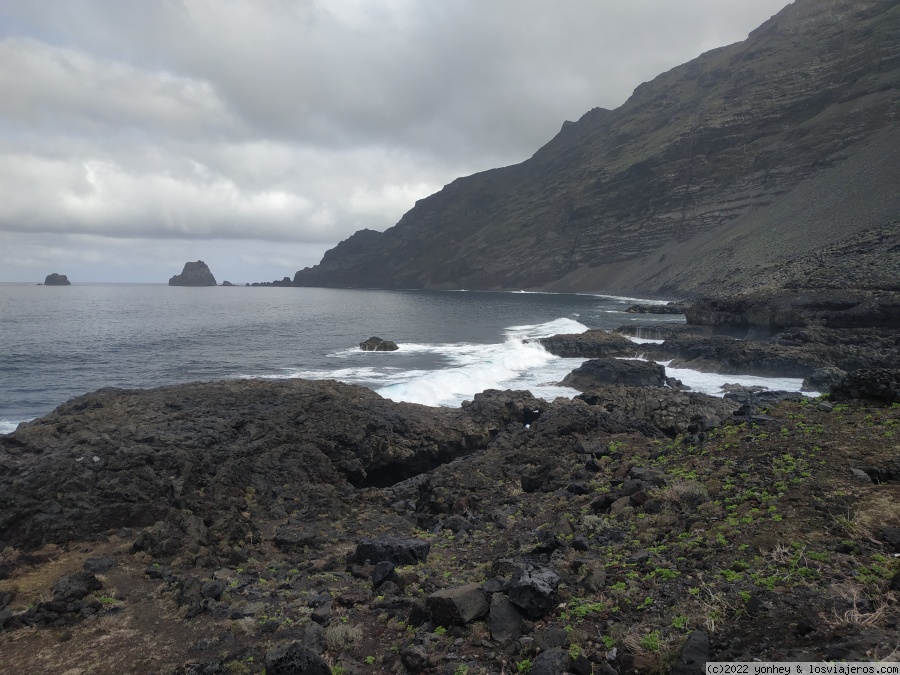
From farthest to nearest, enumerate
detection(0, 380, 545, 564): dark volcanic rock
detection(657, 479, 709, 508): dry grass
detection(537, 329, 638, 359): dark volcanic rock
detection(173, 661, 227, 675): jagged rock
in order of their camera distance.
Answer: detection(537, 329, 638, 359): dark volcanic rock → detection(0, 380, 545, 564): dark volcanic rock → detection(657, 479, 709, 508): dry grass → detection(173, 661, 227, 675): jagged rock

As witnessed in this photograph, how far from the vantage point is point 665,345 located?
4131 cm

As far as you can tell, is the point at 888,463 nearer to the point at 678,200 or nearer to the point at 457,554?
the point at 457,554

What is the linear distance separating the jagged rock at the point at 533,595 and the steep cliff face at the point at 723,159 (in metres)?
88.1

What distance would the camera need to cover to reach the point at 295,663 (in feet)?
19.6

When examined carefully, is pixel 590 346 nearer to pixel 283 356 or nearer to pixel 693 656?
pixel 283 356

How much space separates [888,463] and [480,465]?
8.82 meters

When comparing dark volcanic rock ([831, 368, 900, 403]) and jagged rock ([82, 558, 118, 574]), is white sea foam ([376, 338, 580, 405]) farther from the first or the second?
jagged rock ([82, 558, 118, 574])

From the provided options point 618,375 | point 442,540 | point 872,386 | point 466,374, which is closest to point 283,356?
point 466,374

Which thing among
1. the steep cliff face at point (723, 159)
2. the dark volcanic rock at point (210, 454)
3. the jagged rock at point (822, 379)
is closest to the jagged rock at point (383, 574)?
the dark volcanic rock at point (210, 454)

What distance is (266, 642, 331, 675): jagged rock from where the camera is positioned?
233 inches

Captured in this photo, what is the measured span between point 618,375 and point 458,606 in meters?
25.6

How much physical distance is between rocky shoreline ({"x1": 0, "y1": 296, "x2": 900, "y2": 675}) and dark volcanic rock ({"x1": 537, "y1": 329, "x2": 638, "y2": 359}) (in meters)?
26.7

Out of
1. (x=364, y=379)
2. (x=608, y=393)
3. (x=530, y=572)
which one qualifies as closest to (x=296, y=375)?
(x=364, y=379)

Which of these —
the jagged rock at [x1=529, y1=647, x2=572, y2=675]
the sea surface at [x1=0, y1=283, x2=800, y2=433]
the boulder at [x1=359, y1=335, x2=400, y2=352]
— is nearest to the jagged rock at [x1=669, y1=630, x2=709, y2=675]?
the jagged rock at [x1=529, y1=647, x2=572, y2=675]
